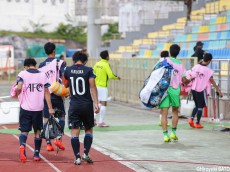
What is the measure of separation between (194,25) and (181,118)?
16.7 meters

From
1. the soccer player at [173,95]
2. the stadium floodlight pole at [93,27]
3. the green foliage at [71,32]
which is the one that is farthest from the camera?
the green foliage at [71,32]

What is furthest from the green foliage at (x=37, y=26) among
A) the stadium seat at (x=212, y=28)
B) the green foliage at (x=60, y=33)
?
the stadium seat at (x=212, y=28)

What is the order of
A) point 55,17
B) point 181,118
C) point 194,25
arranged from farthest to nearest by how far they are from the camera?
point 55,17 < point 194,25 < point 181,118

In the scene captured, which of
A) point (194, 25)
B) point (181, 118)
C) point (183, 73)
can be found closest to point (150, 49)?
point (194, 25)

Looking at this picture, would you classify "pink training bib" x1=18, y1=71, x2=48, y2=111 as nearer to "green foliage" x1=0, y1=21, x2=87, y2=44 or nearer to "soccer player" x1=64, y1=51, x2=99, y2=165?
"soccer player" x1=64, y1=51, x2=99, y2=165

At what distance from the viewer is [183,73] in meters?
14.3

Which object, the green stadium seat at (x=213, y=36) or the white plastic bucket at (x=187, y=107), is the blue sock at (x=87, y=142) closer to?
the white plastic bucket at (x=187, y=107)

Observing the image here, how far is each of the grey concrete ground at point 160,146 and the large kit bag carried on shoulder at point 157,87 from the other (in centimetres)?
88

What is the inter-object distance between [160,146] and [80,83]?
3031 millimetres

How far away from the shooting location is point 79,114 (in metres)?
11.1

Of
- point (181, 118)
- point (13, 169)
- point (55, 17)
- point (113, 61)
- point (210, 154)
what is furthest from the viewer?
point (55, 17)

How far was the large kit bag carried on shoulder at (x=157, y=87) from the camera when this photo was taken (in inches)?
541

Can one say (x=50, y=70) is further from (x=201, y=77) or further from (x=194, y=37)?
(x=194, y=37)

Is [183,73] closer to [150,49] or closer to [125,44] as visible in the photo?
[150,49]
